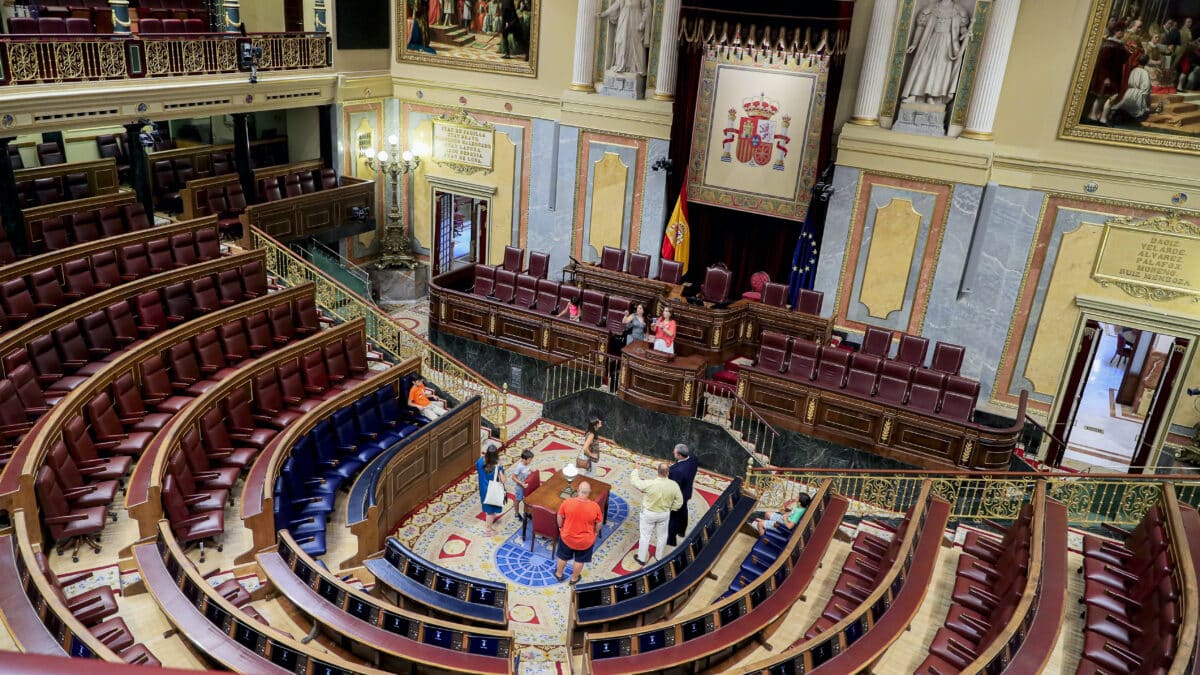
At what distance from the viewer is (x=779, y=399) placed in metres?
10.5

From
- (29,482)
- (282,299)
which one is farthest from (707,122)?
(29,482)

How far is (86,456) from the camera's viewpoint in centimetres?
721

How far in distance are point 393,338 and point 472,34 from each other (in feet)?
20.3

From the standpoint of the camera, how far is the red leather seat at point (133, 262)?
32.9 feet

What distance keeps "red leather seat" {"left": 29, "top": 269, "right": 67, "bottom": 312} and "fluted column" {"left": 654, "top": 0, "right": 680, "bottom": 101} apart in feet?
28.2

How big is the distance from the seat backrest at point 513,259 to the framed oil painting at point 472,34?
126 inches

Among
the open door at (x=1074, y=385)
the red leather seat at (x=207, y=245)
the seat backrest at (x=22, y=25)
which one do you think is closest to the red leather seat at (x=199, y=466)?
the red leather seat at (x=207, y=245)

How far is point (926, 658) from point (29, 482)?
6.45 m

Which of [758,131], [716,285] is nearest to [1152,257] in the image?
[758,131]

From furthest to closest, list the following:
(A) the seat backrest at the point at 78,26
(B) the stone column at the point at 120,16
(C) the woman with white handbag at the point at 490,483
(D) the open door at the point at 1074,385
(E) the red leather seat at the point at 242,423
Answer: (D) the open door at the point at 1074,385
(A) the seat backrest at the point at 78,26
(B) the stone column at the point at 120,16
(C) the woman with white handbag at the point at 490,483
(E) the red leather seat at the point at 242,423

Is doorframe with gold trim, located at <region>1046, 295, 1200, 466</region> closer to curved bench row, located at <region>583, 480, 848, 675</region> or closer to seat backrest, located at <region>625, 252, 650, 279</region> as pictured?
seat backrest, located at <region>625, 252, 650, 279</region>

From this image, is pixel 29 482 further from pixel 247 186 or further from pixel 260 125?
pixel 260 125

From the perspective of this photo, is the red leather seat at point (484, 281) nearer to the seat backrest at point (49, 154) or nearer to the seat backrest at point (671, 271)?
the seat backrest at point (671, 271)

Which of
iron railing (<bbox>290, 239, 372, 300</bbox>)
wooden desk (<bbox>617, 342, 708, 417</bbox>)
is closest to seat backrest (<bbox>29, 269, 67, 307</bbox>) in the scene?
iron railing (<bbox>290, 239, 372, 300</bbox>)
